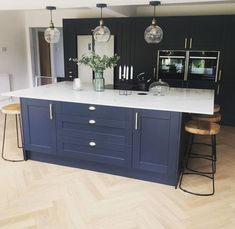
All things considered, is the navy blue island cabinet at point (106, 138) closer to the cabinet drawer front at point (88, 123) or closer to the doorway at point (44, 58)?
the cabinet drawer front at point (88, 123)

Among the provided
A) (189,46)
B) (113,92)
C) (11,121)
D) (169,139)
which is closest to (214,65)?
(189,46)

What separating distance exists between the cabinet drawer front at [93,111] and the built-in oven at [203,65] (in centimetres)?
280

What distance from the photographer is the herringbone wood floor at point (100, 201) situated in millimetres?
2283

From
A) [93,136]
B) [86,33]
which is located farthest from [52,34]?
[86,33]

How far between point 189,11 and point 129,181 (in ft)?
13.5

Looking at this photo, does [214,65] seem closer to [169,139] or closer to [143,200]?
[169,139]

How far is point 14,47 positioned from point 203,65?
14.8 ft

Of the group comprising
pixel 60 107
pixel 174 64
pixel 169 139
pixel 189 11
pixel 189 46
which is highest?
pixel 189 11

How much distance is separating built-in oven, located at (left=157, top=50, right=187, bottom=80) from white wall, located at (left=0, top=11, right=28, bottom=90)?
3.62 m

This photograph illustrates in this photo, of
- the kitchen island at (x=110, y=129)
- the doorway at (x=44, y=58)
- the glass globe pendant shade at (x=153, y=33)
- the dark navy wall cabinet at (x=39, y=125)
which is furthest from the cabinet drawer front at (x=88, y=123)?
the doorway at (x=44, y=58)

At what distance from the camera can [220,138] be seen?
452 cm

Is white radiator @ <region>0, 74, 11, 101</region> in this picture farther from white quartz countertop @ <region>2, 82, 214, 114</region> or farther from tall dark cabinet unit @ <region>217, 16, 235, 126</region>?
tall dark cabinet unit @ <region>217, 16, 235, 126</region>

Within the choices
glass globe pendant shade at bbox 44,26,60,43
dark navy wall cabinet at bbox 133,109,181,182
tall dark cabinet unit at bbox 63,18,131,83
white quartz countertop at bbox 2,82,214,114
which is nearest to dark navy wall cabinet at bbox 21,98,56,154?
white quartz countertop at bbox 2,82,214,114

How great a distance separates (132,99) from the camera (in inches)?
121
